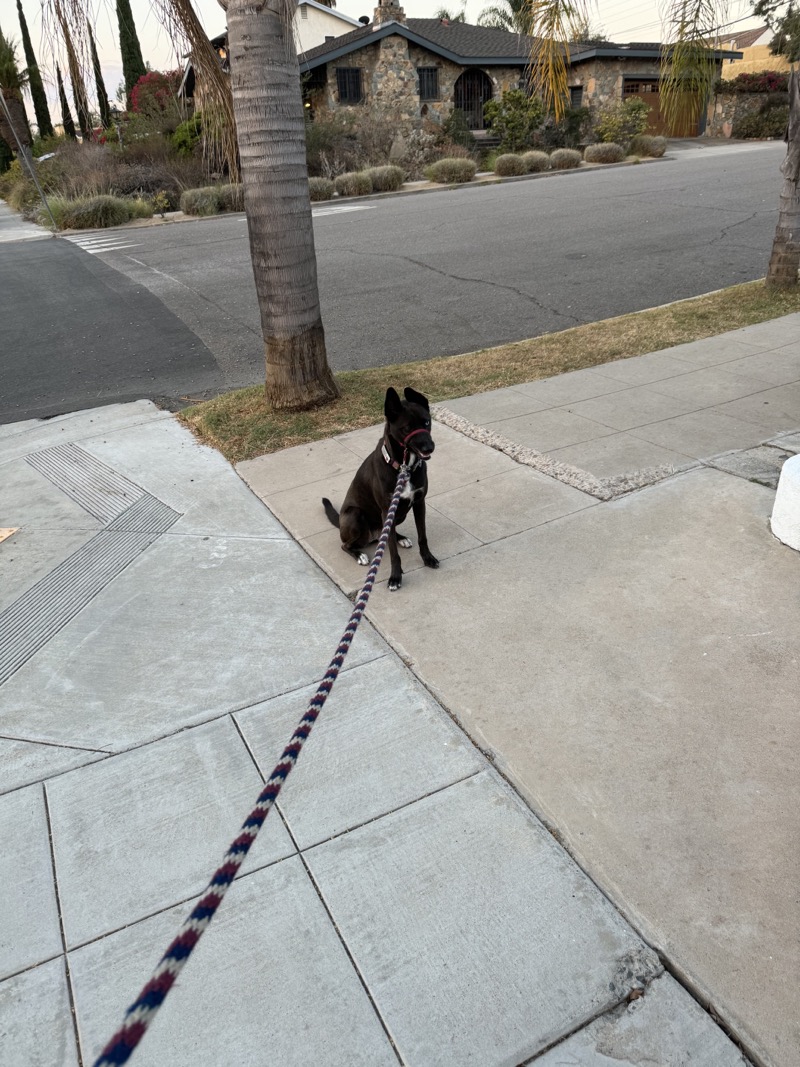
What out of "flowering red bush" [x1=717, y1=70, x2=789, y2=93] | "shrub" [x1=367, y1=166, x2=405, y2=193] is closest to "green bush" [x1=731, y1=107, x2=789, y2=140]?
"flowering red bush" [x1=717, y1=70, x2=789, y2=93]

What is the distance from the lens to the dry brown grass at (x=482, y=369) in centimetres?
672

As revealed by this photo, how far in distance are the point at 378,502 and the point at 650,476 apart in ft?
7.25

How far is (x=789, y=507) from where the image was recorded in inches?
168

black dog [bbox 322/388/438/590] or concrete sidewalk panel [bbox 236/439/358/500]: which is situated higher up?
black dog [bbox 322/388/438/590]

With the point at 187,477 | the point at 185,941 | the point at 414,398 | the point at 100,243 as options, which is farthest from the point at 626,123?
the point at 185,941

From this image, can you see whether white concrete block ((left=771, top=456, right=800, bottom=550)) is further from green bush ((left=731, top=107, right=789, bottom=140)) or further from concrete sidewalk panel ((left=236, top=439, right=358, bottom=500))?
green bush ((left=731, top=107, right=789, bottom=140))

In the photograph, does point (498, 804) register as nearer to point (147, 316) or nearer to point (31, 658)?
point (31, 658)

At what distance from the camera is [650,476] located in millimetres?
5289

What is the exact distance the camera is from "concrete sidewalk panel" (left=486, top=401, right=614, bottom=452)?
6000 mm

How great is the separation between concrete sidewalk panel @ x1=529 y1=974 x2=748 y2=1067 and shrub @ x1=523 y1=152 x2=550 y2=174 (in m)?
31.2

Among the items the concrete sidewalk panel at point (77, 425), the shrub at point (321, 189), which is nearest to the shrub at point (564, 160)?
the shrub at point (321, 189)

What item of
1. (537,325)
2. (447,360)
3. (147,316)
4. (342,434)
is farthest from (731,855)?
(147,316)

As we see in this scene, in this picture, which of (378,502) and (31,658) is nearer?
(31,658)

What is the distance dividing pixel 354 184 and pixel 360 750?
27112mm
